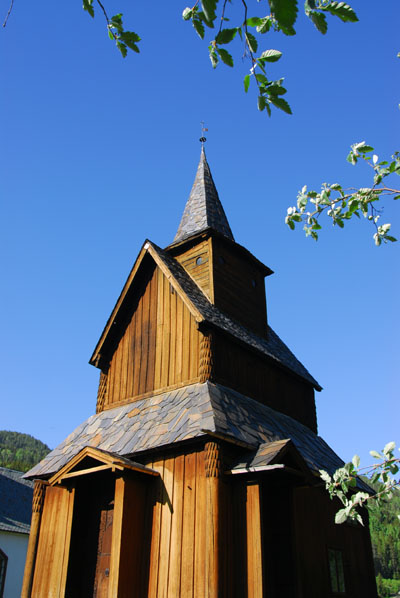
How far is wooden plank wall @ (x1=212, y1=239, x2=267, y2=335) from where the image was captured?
1467cm

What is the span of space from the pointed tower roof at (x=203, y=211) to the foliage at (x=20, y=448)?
3192 inches

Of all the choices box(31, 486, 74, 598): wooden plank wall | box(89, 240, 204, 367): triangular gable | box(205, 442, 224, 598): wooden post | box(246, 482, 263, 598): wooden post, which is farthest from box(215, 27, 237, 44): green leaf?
box(89, 240, 204, 367): triangular gable

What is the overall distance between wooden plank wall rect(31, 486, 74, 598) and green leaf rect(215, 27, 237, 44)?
10.4 metres

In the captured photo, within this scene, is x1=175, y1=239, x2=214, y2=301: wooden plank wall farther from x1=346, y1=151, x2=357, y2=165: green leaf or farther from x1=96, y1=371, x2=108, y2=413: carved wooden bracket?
x1=346, y1=151, x2=357, y2=165: green leaf

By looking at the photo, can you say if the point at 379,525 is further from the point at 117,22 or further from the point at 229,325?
the point at 117,22

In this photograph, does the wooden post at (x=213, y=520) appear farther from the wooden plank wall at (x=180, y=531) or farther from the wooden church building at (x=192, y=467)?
the wooden plank wall at (x=180, y=531)

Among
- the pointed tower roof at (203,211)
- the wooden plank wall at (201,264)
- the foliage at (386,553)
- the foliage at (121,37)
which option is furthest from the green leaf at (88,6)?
the foliage at (386,553)

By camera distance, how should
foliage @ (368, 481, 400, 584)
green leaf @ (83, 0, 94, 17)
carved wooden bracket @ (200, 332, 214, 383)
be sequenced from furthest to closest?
foliage @ (368, 481, 400, 584) → carved wooden bracket @ (200, 332, 214, 383) → green leaf @ (83, 0, 94, 17)

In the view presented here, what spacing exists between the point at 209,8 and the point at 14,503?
1345 inches

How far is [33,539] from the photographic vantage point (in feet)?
38.5

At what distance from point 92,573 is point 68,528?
1.05 meters

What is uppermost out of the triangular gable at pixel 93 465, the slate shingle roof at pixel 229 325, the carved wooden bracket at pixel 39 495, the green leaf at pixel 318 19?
the slate shingle roof at pixel 229 325

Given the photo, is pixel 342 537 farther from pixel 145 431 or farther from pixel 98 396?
pixel 98 396

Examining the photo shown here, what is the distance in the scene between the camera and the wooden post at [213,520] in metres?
8.70
